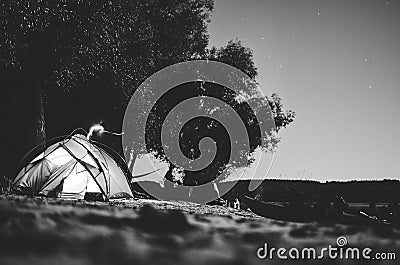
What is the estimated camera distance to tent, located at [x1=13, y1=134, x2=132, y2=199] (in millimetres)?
12219

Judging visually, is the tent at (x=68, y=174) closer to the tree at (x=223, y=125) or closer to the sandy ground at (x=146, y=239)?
the sandy ground at (x=146, y=239)

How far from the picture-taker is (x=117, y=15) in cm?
1575

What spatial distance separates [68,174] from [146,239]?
38.1 ft

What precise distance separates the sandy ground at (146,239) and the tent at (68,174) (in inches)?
426

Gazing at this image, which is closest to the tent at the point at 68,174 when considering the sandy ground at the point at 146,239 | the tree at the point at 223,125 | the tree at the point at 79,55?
the tree at the point at 79,55

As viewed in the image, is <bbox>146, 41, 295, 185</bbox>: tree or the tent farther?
<bbox>146, 41, 295, 185</bbox>: tree

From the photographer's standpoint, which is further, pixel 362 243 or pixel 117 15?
pixel 117 15

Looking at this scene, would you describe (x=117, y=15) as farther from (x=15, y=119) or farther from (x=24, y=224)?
(x=24, y=224)

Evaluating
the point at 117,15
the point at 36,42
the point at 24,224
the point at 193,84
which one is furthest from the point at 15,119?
the point at 24,224

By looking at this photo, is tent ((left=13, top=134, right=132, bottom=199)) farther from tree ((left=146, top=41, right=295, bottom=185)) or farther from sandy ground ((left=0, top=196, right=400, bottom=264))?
tree ((left=146, top=41, right=295, bottom=185))

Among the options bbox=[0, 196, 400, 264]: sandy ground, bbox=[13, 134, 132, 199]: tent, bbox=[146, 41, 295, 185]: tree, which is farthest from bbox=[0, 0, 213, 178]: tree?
bbox=[0, 196, 400, 264]: sandy ground

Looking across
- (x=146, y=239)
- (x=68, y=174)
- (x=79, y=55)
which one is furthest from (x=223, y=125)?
(x=146, y=239)

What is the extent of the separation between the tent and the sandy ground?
10.8 m

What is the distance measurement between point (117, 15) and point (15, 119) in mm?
5962
